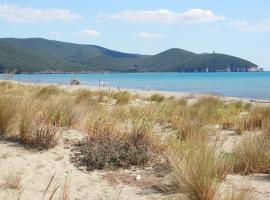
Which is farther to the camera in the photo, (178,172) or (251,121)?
(251,121)

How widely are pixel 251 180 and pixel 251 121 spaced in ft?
17.2

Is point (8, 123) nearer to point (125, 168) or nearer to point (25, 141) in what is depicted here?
point (25, 141)

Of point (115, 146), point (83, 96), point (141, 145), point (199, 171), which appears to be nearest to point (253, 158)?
point (141, 145)

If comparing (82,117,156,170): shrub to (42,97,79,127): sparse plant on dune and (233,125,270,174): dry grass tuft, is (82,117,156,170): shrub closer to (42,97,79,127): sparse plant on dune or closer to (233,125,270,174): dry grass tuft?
(42,97,79,127): sparse plant on dune

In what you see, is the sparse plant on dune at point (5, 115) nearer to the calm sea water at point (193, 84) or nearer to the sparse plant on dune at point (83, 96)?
the calm sea water at point (193, 84)

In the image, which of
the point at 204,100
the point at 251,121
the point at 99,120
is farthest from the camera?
the point at 204,100

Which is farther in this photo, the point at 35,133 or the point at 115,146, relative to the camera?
the point at 35,133

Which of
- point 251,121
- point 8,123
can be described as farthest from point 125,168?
point 251,121

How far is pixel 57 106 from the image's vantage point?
8.10 metres

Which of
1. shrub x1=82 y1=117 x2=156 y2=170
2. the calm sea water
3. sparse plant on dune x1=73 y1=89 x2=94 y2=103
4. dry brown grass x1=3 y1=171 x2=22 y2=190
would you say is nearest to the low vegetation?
shrub x1=82 y1=117 x2=156 y2=170

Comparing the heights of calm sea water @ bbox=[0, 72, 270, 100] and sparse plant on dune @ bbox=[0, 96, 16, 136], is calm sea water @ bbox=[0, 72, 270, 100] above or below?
below

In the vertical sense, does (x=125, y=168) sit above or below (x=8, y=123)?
below

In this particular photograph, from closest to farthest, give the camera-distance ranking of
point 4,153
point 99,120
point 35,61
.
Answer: point 4,153 → point 99,120 → point 35,61

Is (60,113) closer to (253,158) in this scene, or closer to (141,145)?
(141,145)
